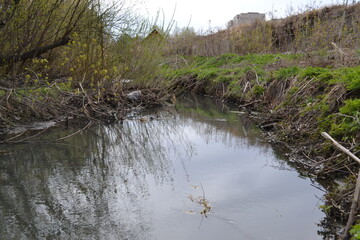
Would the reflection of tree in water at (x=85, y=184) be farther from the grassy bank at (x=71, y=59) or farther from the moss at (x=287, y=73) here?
the moss at (x=287, y=73)

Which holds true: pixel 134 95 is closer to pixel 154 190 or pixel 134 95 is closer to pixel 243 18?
pixel 154 190

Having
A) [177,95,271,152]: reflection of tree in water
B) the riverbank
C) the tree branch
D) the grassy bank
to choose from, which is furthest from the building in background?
the tree branch

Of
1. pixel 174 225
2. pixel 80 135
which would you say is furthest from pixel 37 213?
pixel 80 135

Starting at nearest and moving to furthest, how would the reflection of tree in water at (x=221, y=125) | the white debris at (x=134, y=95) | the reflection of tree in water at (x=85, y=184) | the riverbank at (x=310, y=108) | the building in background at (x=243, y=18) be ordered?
the reflection of tree in water at (x=85, y=184) < the riverbank at (x=310, y=108) < the reflection of tree in water at (x=221, y=125) < the white debris at (x=134, y=95) < the building in background at (x=243, y=18)

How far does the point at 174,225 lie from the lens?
2938mm

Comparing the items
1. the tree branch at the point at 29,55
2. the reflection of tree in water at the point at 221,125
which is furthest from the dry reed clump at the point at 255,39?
the tree branch at the point at 29,55

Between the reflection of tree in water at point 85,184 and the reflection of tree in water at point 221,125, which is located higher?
the reflection of tree in water at point 221,125

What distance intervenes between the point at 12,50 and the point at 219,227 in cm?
517

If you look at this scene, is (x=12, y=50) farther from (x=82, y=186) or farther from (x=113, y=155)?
(x=82, y=186)

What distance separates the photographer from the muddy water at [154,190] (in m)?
2.88

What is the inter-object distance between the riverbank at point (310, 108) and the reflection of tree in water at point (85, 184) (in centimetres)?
152

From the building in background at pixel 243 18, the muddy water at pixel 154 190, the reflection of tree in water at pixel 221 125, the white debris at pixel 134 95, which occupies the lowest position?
the muddy water at pixel 154 190

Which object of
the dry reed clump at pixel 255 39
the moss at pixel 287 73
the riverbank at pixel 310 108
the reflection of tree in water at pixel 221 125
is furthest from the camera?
the dry reed clump at pixel 255 39

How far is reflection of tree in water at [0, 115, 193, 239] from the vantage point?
9.43ft
